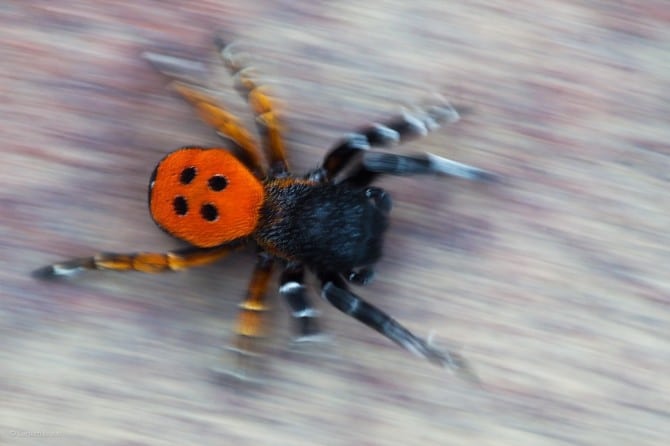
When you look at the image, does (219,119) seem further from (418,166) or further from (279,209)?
(418,166)

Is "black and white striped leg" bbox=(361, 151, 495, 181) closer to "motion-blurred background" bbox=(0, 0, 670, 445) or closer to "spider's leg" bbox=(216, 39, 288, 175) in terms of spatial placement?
"motion-blurred background" bbox=(0, 0, 670, 445)

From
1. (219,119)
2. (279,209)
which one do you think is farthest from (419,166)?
(219,119)

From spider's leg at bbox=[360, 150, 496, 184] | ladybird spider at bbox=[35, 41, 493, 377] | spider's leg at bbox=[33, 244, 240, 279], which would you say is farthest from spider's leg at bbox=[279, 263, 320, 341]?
spider's leg at bbox=[360, 150, 496, 184]

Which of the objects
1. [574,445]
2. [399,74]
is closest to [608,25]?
[399,74]

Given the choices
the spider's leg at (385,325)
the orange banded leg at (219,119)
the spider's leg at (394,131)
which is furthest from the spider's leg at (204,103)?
the spider's leg at (385,325)

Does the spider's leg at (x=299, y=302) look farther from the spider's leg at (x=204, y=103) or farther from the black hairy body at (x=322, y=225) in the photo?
the spider's leg at (x=204, y=103)
